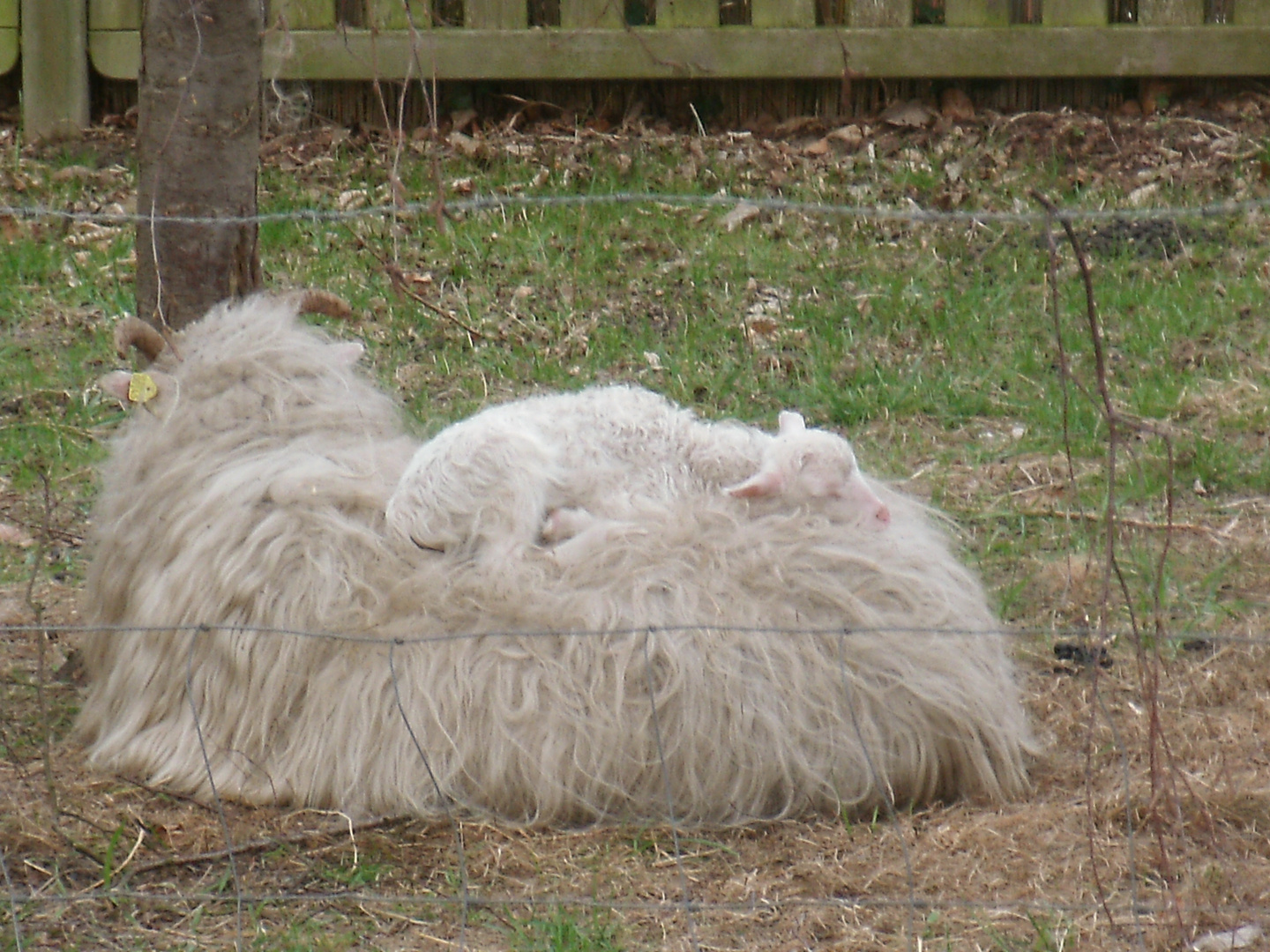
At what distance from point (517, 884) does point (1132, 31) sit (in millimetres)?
6041

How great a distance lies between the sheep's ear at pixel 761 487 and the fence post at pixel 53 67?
543cm

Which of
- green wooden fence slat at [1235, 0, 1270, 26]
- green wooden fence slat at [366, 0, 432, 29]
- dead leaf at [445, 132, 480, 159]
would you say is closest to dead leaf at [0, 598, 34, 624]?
dead leaf at [445, 132, 480, 159]

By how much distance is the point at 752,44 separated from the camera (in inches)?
304

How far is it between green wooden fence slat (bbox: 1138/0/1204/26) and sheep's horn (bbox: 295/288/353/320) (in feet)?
16.7

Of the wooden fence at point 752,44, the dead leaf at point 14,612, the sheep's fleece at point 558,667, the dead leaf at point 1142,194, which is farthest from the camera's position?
the wooden fence at point 752,44

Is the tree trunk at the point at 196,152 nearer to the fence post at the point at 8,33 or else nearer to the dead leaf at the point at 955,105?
the fence post at the point at 8,33

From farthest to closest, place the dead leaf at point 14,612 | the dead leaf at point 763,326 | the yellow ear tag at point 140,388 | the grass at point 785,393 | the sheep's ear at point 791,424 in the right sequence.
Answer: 1. the dead leaf at point 763,326
2. the dead leaf at point 14,612
3. the yellow ear tag at point 140,388
4. the sheep's ear at point 791,424
5. the grass at point 785,393

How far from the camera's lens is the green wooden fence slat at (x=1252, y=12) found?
775 cm

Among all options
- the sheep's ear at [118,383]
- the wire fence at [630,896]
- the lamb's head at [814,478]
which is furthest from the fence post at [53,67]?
the lamb's head at [814,478]

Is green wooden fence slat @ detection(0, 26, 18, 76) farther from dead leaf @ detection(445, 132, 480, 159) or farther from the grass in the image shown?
dead leaf @ detection(445, 132, 480, 159)

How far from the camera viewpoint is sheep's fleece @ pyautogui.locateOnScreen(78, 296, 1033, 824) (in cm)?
323

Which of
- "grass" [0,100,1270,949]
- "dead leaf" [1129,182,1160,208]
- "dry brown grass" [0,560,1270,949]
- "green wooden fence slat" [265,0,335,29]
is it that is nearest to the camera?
"dry brown grass" [0,560,1270,949]

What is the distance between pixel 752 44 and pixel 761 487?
475cm

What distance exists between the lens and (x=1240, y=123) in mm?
7730
